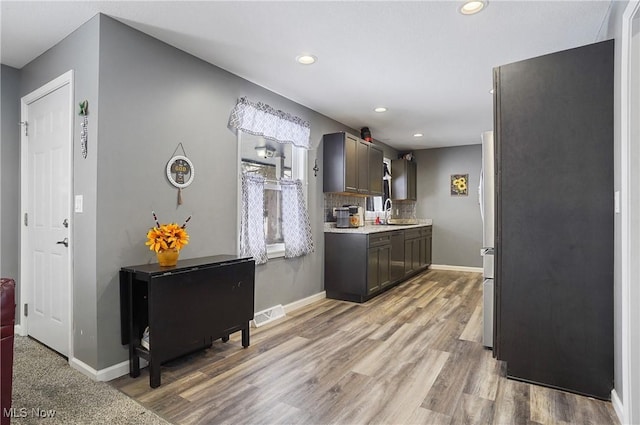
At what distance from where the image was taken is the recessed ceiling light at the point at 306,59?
2949 millimetres

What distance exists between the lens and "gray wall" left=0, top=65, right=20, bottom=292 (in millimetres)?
3146

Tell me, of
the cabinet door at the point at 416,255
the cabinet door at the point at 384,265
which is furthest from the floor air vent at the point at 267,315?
the cabinet door at the point at 416,255

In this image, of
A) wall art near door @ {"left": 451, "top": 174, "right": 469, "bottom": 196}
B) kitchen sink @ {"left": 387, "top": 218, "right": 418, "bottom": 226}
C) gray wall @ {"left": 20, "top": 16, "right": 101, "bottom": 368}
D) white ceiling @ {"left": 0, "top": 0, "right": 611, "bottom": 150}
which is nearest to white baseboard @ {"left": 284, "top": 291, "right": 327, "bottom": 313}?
gray wall @ {"left": 20, "top": 16, "right": 101, "bottom": 368}

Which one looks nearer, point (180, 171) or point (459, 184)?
point (180, 171)

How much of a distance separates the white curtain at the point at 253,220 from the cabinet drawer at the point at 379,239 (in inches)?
58.7

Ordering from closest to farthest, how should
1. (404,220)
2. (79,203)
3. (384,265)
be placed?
(79,203), (384,265), (404,220)

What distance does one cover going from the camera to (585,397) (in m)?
2.15

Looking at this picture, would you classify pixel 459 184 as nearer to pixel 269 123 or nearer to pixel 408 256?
pixel 408 256

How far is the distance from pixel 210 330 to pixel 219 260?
537 mm

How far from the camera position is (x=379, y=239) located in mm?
4730

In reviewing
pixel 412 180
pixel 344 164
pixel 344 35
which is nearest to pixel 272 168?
pixel 344 164

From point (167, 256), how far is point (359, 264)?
2543mm

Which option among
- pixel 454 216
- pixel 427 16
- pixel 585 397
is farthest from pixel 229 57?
pixel 454 216

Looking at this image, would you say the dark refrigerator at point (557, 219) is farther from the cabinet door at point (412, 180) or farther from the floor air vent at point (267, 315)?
the cabinet door at point (412, 180)
